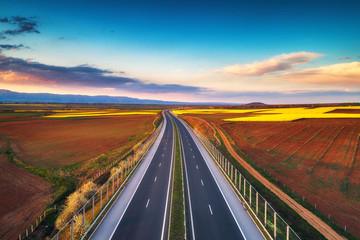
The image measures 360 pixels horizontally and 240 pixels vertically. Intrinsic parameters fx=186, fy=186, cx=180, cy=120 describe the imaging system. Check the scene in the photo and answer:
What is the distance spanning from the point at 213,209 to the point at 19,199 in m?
24.6

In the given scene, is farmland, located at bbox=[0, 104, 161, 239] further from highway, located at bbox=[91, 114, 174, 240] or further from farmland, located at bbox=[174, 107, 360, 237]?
farmland, located at bbox=[174, 107, 360, 237]

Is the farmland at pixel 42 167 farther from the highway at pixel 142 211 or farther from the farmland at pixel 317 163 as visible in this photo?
the farmland at pixel 317 163

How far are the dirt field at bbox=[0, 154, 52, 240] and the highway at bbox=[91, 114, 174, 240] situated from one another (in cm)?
976

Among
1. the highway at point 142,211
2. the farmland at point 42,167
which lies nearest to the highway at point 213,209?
the highway at point 142,211

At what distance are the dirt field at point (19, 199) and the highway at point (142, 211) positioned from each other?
9759mm

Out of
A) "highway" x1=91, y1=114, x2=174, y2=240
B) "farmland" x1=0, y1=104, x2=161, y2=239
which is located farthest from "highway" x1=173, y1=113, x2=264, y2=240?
"farmland" x1=0, y1=104, x2=161, y2=239

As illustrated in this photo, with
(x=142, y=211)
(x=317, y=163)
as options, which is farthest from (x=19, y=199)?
(x=317, y=163)

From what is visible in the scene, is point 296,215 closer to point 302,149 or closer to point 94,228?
point 94,228

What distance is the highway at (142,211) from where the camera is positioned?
53.6 feet

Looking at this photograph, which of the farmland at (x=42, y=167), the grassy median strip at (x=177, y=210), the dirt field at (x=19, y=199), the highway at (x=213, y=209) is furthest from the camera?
the farmland at (x=42, y=167)

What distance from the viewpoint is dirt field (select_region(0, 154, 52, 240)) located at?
1954 cm

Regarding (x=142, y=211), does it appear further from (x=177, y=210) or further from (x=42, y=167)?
(x=42, y=167)

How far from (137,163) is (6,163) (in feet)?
83.3

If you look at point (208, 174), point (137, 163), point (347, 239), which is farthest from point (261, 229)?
point (137, 163)
